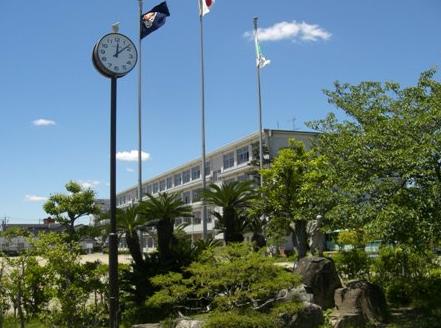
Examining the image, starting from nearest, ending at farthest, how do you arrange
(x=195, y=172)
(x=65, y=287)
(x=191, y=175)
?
(x=65, y=287) → (x=195, y=172) → (x=191, y=175)

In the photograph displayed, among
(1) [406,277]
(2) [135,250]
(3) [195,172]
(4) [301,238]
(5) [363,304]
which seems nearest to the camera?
(5) [363,304]

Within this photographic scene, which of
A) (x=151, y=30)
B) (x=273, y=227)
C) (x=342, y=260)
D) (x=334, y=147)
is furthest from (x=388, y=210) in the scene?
(x=151, y=30)

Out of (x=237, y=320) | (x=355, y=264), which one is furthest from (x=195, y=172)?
(x=237, y=320)

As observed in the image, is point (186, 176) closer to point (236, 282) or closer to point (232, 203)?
point (232, 203)

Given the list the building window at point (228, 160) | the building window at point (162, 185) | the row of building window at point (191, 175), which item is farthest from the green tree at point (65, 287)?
the building window at point (162, 185)

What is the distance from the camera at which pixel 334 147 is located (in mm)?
13703

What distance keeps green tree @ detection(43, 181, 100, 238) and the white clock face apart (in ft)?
26.1

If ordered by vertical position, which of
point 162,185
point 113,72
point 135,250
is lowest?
point 135,250

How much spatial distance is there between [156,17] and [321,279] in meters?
17.7

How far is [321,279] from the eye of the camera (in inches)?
585

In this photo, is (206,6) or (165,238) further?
(206,6)

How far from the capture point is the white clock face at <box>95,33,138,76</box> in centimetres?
1004

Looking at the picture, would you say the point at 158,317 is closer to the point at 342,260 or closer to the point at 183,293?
the point at 183,293

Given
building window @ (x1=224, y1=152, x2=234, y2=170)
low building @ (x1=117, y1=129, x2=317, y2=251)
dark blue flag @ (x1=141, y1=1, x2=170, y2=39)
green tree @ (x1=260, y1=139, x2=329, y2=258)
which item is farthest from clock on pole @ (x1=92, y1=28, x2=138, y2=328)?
building window @ (x1=224, y1=152, x2=234, y2=170)
